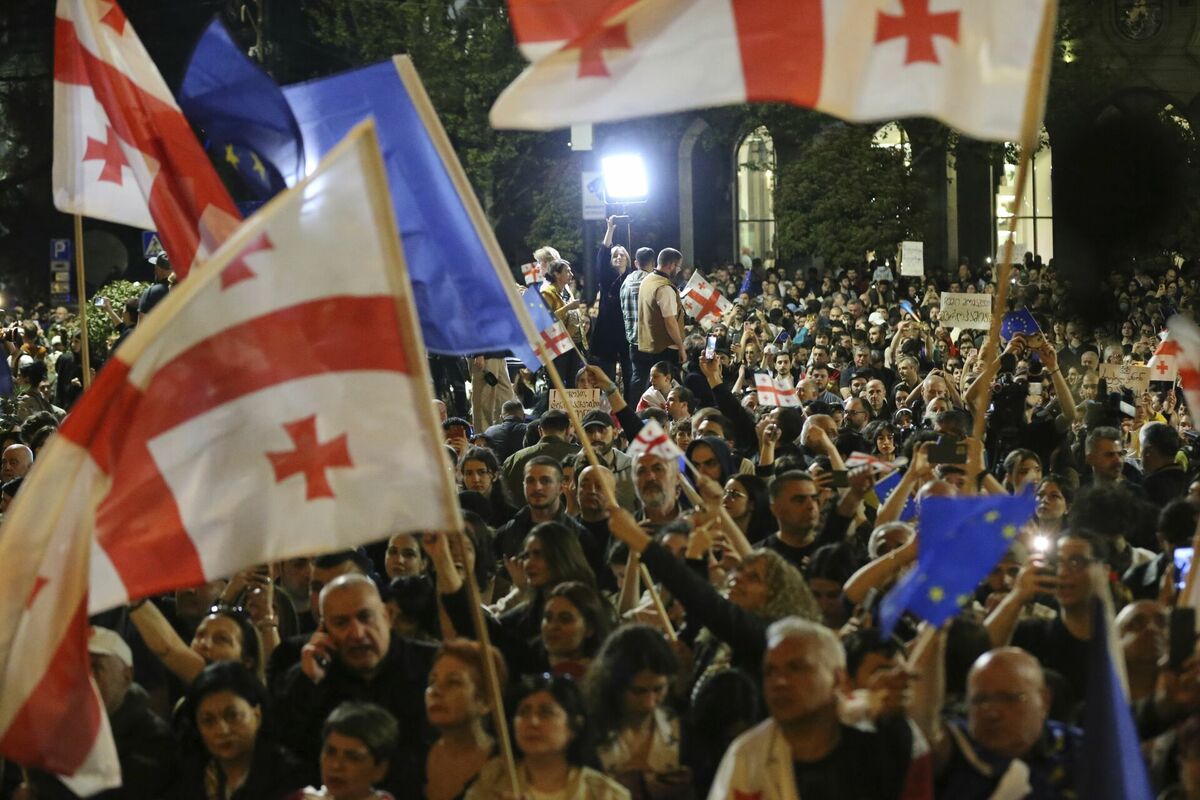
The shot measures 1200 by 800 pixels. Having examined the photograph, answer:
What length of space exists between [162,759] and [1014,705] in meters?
2.73

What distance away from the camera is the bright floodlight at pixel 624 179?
23922mm

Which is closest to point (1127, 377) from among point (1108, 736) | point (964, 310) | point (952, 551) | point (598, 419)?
point (964, 310)

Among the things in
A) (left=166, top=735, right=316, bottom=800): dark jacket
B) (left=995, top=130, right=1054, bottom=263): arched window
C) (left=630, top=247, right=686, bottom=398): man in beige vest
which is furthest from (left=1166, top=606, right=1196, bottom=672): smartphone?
(left=995, top=130, right=1054, bottom=263): arched window

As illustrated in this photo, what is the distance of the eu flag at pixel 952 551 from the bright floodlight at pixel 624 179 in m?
18.5

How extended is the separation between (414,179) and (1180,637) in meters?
3.44

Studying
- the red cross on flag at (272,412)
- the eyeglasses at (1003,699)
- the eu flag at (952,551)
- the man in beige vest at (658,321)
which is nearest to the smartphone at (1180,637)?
the eu flag at (952,551)

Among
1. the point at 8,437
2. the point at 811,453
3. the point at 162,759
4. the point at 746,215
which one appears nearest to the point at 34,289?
the point at 746,215

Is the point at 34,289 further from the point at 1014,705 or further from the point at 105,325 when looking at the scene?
the point at 1014,705

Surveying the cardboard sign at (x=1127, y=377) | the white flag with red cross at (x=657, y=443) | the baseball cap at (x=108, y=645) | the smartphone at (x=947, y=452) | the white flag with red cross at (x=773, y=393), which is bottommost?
the cardboard sign at (x=1127, y=377)

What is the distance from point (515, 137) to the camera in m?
40.6

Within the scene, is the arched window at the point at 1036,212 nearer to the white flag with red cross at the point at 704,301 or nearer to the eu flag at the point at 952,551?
the white flag with red cross at the point at 704,301

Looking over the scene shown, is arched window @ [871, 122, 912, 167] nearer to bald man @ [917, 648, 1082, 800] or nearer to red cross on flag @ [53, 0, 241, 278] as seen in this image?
red cross on flag @ [53, 0, 241, 278]

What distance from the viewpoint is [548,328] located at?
43.7ft

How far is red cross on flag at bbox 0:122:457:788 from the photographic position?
521cm
